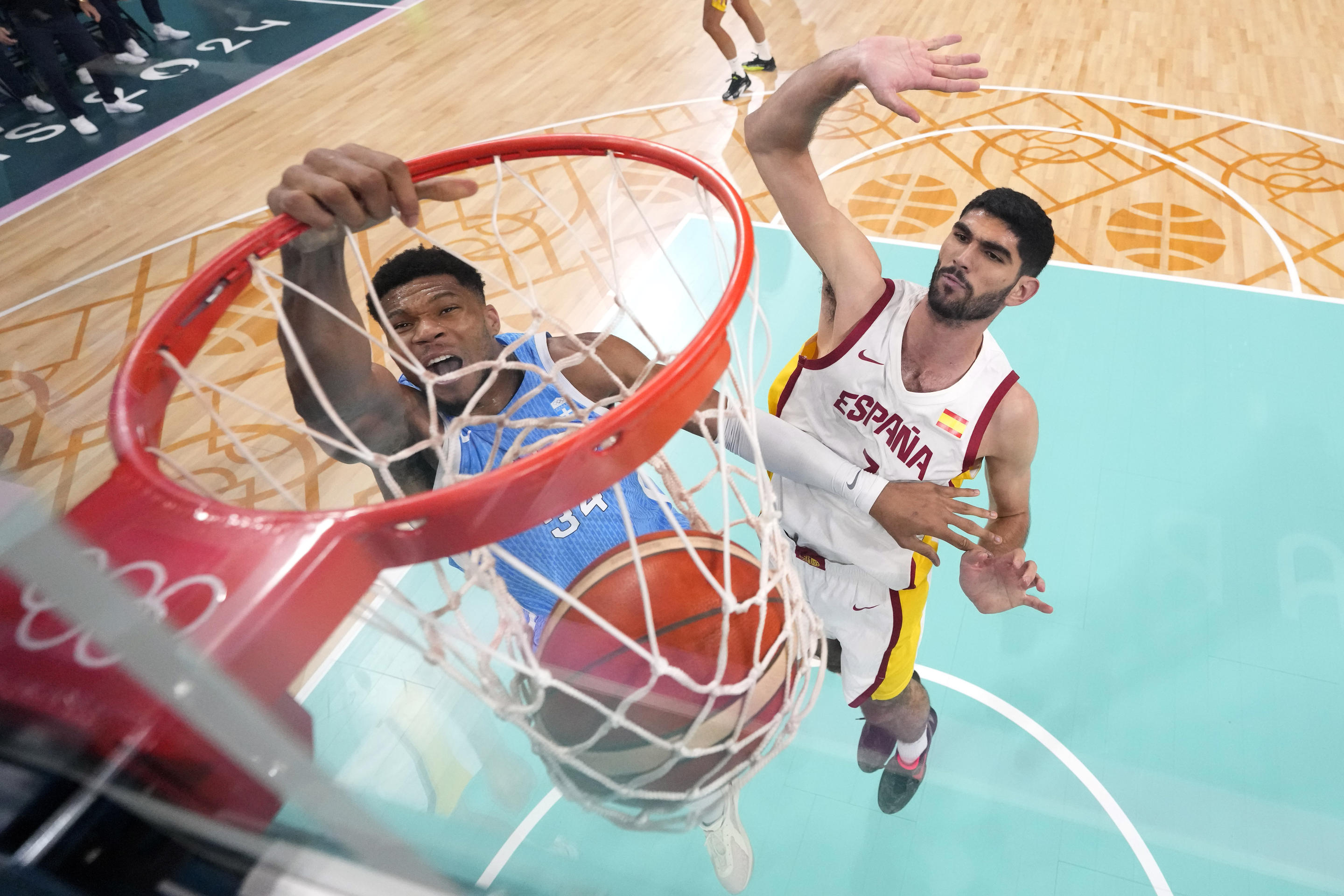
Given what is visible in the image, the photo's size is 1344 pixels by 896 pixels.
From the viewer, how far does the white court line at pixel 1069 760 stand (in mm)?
2037

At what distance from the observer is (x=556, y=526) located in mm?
1790

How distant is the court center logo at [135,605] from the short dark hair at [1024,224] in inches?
65.3

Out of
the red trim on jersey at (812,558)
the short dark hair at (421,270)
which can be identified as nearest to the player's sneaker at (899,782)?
the red trim on jersey at (812,558)

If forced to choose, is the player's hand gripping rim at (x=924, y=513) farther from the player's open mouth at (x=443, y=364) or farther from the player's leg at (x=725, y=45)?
the player's leg at (x=725, y=45)

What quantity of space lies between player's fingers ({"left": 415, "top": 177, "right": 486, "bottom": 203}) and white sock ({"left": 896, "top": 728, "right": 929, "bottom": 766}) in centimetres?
175

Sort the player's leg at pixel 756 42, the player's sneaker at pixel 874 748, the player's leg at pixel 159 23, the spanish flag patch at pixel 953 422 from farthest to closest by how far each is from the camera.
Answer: the player's leg at pixel 159 23 < the player's leg at pixel 756 42 < the player's sneaker at pixel 874 748 < the spanish flag patch at pixel 953 422

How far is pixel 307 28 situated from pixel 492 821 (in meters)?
7.07

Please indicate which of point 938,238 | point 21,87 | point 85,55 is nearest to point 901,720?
point 938,238

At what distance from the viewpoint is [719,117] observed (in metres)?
5.29

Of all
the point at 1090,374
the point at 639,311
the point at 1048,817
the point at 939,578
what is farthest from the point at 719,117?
the point at 1048,817

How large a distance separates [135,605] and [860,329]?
60.0 inches

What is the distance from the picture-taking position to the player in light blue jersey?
60.1 inches

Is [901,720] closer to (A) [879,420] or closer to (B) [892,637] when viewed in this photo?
(B) [892,637]

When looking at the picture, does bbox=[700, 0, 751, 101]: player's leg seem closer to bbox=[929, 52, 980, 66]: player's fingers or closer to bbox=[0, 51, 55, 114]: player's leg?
bbox=[0, 51, 55, 114]: player's leg
